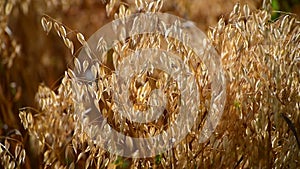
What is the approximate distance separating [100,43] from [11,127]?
0.86 metres

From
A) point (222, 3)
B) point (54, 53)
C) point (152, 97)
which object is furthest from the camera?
point (54, 53)

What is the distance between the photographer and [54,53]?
8.13 ft

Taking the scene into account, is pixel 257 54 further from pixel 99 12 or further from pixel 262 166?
pixel 99 12

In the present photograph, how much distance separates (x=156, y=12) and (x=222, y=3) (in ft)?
3.63

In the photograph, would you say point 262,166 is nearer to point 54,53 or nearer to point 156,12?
point 156,12

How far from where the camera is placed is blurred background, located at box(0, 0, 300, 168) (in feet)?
7.38

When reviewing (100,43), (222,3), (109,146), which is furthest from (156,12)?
(222,3)

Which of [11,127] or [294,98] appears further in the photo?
[11,127]

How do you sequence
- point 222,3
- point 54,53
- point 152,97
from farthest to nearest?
point 54,53
point 222,3
point 152,97

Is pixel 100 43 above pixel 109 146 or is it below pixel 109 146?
above

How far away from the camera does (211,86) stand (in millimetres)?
1209

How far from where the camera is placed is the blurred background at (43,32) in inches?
88.5

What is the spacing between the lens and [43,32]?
2.45m

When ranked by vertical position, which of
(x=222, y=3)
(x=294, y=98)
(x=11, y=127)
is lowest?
(x=11, y=127)
